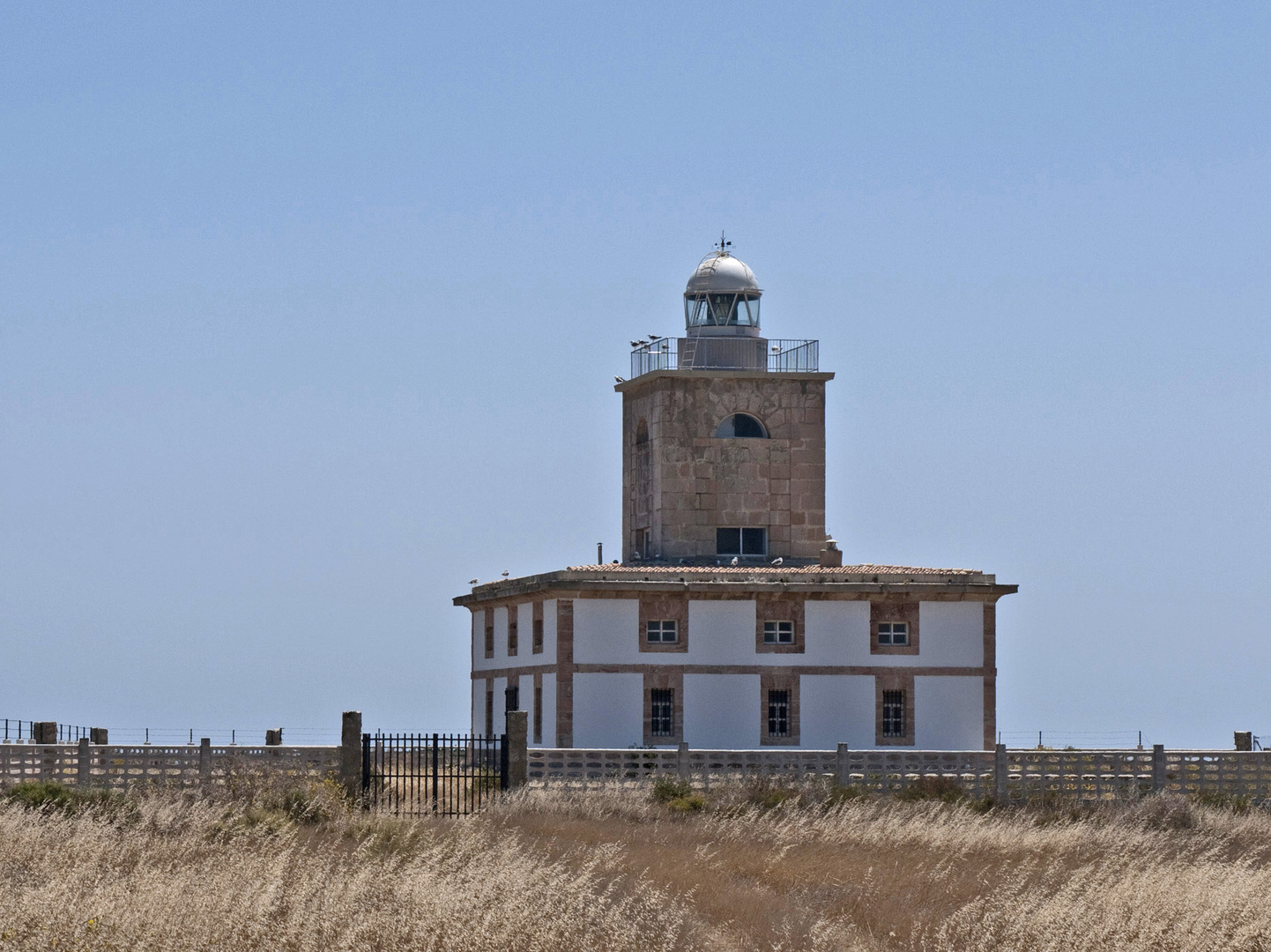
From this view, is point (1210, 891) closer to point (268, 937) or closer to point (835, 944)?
point (835, 944)

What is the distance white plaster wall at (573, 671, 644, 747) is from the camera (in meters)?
44.0

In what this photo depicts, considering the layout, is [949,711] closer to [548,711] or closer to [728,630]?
[728,630]

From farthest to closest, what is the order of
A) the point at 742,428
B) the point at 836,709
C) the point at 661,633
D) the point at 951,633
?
the point at 742,428
the point at 951,633
the point at 661,633
the point at 836,709

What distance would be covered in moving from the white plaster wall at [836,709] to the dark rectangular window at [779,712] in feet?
0.93

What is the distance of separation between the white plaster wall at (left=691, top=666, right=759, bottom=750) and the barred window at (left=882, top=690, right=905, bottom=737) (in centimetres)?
287

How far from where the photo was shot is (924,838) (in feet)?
88.7

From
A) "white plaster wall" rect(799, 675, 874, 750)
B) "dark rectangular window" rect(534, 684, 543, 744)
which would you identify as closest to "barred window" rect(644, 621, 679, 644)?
"dark rectangular window" rect(534, 684, 543, 744)

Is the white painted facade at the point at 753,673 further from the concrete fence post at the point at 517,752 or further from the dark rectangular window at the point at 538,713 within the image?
the concrete fence post at the point at 517,752

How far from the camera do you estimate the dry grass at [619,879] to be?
17.5 m

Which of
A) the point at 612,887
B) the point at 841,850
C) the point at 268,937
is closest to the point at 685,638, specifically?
the point at 841,850

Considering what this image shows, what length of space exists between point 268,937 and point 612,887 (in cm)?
457

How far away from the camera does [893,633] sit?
44906 millimetres

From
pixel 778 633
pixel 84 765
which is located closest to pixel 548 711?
pixel 778 633

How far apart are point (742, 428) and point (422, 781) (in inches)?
774
